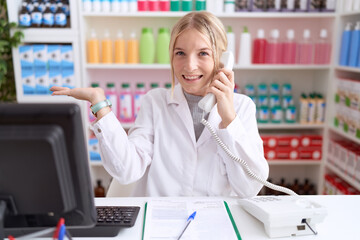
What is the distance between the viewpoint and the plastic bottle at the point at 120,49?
2.69 m

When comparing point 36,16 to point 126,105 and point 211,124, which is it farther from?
point 211,124

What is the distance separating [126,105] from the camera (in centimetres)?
277

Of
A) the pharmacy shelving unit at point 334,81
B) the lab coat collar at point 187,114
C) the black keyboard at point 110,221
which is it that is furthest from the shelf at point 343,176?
the black keyboard at point 110,221

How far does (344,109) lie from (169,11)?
154cm

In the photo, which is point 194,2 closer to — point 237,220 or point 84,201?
point 237,220

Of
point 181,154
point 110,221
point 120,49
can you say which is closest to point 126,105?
point 120,49

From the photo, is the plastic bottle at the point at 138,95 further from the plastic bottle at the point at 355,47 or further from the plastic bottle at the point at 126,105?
the plastic bottle at the point at 355,47

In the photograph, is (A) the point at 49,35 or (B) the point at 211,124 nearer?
(B) the point at 211,124

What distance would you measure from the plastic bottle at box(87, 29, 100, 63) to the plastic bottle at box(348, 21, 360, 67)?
6.30ft

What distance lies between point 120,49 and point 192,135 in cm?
159

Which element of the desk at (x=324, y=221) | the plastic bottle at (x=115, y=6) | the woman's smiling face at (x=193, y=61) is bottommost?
the desk at (x=324, y=221)

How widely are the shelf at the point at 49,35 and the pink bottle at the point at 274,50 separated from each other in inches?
60.5

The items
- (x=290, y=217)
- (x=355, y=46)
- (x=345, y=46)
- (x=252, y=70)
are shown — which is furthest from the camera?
(x=252, y=70)

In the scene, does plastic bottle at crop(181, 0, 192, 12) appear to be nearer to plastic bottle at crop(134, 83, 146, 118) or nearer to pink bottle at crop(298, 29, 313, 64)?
plastic bottle at crop(134, 83, 146, 118)
